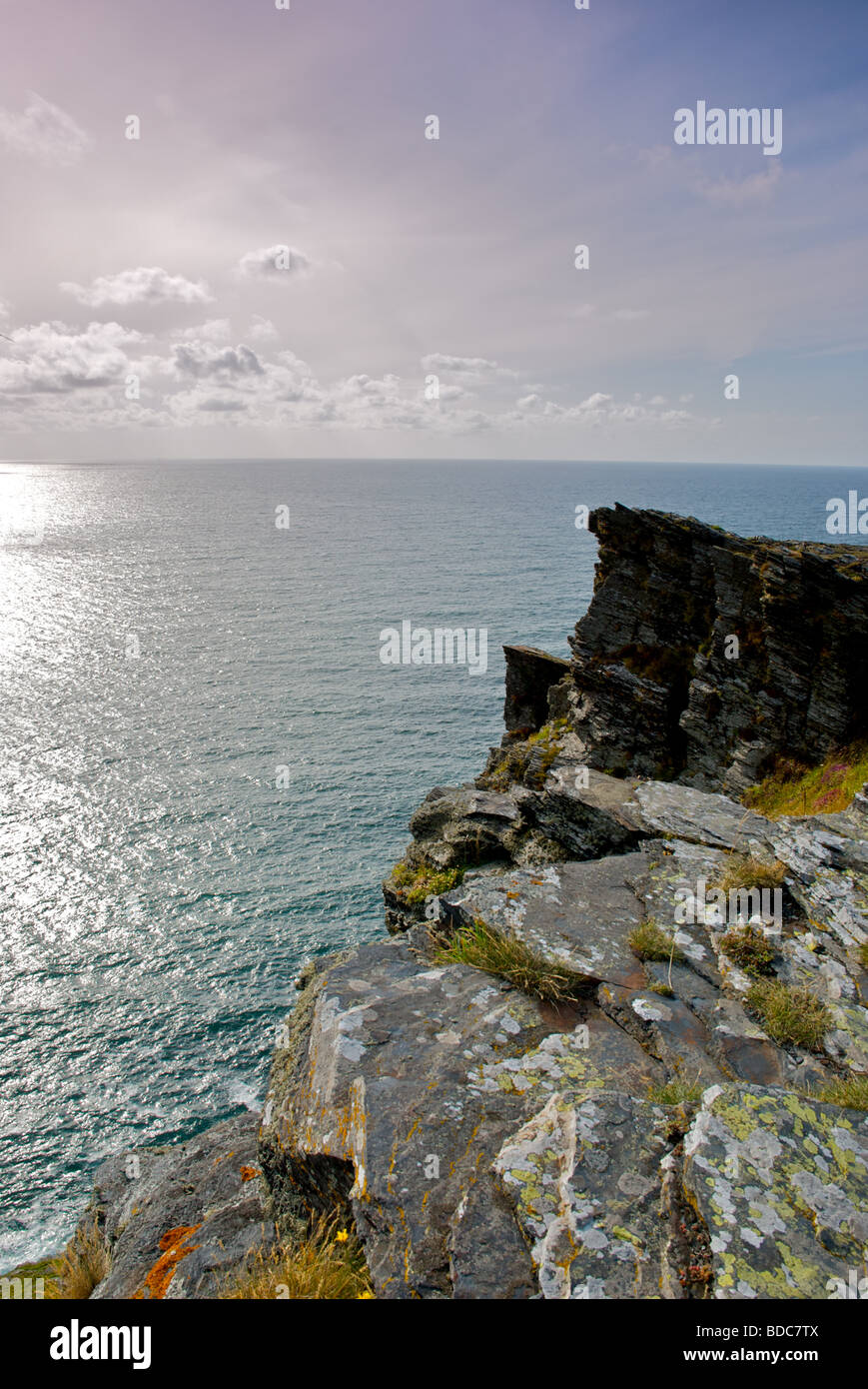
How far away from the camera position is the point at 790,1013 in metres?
9.42

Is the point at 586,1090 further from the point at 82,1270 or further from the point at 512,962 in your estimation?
the point at 82,1270

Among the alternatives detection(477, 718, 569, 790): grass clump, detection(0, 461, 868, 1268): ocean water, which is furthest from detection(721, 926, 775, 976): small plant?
detection(0, 461, 868, 1268): ocean water

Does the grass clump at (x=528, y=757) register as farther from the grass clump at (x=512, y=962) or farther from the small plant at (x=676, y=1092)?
the small plant at (x=676, y=1092)

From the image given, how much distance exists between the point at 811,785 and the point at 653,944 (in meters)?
14.4

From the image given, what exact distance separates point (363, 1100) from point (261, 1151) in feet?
9.49

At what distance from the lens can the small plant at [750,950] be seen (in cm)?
1064

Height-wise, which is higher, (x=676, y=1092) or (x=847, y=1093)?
(x=847, y=1093)

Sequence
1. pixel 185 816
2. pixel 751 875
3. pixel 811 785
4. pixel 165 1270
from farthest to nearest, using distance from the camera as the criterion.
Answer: pixel 185 816 < pixel 811 785 < pixel 751 875 < pixel 165 1270

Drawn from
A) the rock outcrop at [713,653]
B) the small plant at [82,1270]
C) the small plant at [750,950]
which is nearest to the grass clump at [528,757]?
the rock outcrop at [713,653]

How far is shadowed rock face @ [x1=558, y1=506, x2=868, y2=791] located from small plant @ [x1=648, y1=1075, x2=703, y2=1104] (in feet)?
58.7

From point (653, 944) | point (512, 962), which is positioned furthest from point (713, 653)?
point (512, 962)
